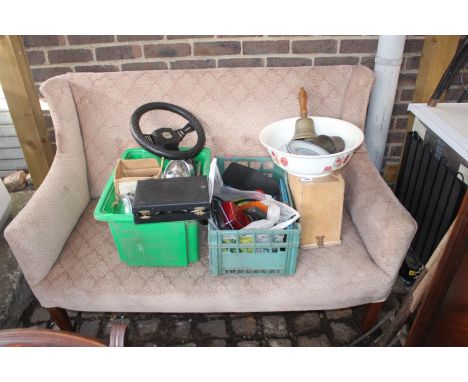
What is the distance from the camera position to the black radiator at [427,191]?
5.47 feet

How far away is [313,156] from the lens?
136 cm

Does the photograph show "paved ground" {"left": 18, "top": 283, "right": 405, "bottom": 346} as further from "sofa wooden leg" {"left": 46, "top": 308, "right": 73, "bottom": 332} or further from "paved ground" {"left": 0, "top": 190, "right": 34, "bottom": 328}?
"sofa wooden leg" {"left": 46, "top": 308, "right": 73, "bottom": 332}

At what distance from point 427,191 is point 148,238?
136 centimetres

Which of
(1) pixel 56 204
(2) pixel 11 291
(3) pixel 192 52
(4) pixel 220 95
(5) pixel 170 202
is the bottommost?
(2) pixel 11 291

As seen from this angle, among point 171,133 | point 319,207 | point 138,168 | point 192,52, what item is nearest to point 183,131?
point 171,133

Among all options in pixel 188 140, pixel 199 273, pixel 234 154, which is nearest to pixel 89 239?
pixel 199 273

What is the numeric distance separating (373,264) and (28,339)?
125 centimetres

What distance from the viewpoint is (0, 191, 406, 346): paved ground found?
175 cm

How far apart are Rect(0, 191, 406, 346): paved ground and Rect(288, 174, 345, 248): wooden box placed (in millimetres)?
468

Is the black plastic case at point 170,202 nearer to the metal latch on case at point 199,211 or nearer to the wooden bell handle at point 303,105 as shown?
the metal latch on case at point 199,211

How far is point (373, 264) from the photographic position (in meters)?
1.52

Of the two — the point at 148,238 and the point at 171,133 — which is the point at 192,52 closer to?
the point at 171,133
